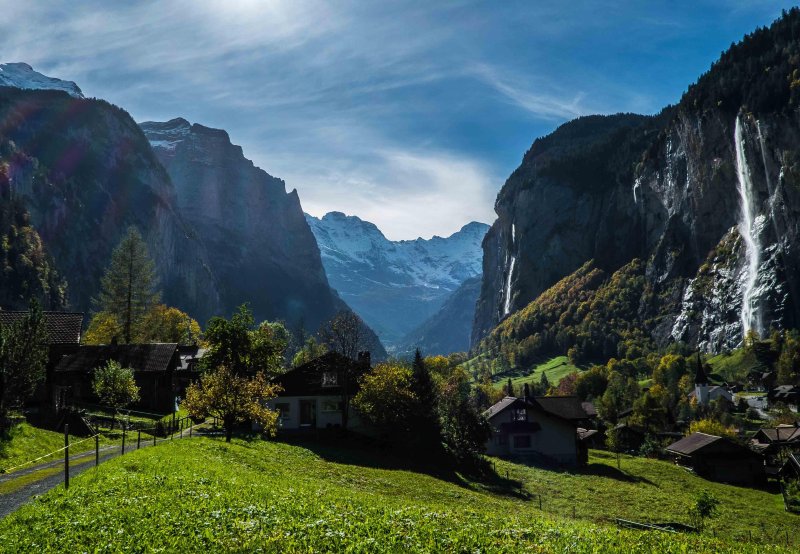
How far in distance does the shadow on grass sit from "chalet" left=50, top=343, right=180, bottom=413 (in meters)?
17.5

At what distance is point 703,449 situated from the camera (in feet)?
237

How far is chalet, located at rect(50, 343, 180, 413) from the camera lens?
55.0m

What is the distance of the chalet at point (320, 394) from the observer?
2333 inches

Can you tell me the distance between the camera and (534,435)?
75812 millimetres

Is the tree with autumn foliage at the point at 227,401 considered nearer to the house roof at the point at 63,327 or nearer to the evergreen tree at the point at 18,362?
the evergreen tree at the point at 18,362

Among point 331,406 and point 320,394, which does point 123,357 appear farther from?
point 331,406

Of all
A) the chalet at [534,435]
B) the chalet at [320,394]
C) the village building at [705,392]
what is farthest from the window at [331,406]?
the village building at [705,392]

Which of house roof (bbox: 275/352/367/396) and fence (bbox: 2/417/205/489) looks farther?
house roof (bbox: 275/352/367/396)

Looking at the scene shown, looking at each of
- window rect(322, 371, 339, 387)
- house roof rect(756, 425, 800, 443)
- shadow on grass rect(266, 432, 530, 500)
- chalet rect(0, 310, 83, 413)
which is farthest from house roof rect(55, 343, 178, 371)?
house roof rect(756, 425, 800, 443)

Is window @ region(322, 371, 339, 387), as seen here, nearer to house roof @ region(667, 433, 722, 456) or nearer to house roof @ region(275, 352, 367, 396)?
house roof @ region(275, 352, 367, 396)

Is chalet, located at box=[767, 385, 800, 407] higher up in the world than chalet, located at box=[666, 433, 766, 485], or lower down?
higher up

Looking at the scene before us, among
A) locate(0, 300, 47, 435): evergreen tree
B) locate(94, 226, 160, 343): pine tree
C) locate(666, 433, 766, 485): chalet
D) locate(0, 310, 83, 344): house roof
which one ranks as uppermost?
locate(94, 226, 160, 343): pine tree

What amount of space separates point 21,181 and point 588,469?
20419cm

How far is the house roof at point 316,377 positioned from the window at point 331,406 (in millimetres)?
873
